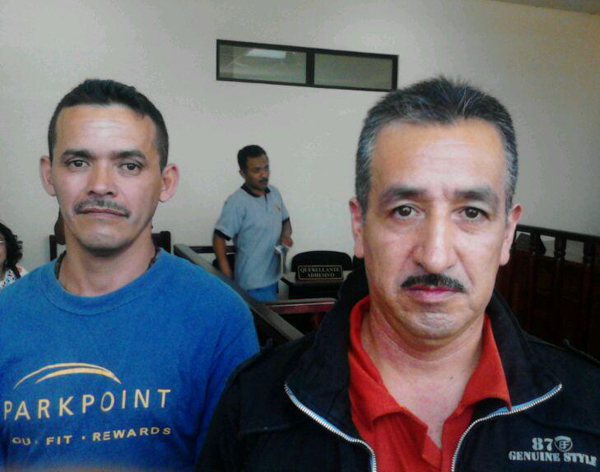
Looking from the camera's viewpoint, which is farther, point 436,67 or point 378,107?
point 436,67

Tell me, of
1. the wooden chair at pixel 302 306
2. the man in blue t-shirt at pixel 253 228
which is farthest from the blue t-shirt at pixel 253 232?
the wooden chair at pixel 302 306

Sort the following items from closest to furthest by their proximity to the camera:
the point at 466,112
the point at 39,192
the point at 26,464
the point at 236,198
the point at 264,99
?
the point at 466,112 → the point at 26,464 → the point at 236,198 → the point at 39,192 → the point at 264,99

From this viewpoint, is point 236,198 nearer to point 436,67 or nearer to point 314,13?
point 314,13

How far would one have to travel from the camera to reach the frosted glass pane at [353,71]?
597 centimetres

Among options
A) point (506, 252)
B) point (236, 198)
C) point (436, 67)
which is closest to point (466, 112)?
point (506, 252)

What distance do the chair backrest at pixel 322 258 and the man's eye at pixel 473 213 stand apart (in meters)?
4.58

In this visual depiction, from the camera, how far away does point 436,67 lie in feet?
20.8

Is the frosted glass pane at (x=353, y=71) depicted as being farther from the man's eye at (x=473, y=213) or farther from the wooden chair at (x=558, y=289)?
the man's eye at (x=473, y=213)

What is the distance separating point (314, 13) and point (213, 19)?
1.04 m

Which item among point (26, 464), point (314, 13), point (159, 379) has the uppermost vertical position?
point (314, 13)

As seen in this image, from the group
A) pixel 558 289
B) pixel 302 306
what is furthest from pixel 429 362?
pixel 558 289

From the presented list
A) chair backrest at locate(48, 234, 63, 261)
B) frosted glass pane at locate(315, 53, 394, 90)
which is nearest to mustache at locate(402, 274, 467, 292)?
chair backrest at locate(48, 234, 63, 261)

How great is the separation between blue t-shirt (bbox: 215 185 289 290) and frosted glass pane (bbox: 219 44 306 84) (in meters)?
2.01

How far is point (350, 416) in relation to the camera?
92 centimetres
